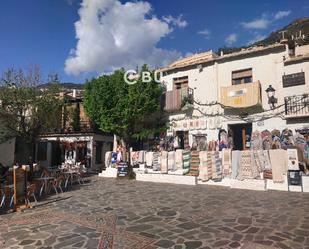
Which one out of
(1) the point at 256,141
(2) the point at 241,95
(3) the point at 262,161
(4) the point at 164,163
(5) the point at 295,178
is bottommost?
(5) the point at 295,178

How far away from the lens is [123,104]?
61.4ft

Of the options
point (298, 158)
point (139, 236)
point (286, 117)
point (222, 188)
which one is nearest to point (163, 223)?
point (139, 236)

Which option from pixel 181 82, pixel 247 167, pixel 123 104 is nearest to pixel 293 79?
pixel 247 167

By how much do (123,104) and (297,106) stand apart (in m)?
10.5

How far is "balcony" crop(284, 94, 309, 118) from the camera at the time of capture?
14789 mm

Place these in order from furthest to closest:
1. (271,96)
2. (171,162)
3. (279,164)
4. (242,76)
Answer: (242,76) < (171,162) < (271,96) < (279,164)

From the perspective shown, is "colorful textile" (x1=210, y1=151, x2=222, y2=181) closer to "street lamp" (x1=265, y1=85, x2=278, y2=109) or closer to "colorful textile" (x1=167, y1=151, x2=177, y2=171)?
"colorful textile" (x1=167, y1=151, x2=177, y2=171)

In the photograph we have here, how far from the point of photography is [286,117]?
15.4 metres

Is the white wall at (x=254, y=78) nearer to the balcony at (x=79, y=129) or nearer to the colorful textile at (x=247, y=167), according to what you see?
the colorful textile at (x=247, y=167)

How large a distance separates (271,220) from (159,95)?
13303mm

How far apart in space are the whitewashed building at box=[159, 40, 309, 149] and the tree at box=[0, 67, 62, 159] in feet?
27.6

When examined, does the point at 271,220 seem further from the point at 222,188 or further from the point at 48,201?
the point at 48,201

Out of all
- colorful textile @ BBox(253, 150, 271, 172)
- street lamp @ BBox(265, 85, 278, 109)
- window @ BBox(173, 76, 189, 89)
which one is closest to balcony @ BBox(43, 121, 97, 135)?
window @ BBox(173, 76, 189, 89)

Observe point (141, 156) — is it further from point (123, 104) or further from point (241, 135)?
point (241, 135)
